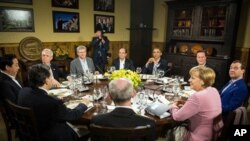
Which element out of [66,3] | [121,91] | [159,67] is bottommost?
[159,67]

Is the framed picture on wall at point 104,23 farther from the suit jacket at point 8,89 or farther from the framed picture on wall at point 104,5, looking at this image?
the suit jacket at point 8,89

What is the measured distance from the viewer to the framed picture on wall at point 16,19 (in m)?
4.44

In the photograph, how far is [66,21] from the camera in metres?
5.33

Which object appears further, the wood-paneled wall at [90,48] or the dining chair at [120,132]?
the wood-paneled wall at [90,48]

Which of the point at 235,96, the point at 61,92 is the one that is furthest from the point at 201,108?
the point at 61,92

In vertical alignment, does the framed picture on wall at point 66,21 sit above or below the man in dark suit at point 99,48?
above

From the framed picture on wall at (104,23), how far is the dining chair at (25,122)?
4529mm

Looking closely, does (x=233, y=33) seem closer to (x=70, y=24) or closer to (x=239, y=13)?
(x=239, y=13)

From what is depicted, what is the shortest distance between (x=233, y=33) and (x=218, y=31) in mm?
383

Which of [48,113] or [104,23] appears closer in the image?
[48,113]

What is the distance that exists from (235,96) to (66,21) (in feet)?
14.9

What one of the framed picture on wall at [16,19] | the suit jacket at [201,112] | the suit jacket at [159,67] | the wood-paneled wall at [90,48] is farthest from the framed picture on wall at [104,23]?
the suit jacket at [201,112]

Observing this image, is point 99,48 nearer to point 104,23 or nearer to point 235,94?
point 104,23

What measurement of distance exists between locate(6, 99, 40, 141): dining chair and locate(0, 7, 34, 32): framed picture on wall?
3582mm
